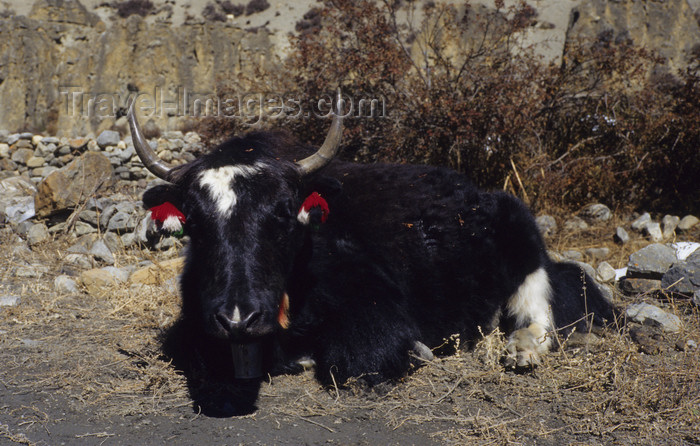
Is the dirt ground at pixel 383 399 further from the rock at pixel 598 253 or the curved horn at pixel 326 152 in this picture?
the rock at pixel 598 253

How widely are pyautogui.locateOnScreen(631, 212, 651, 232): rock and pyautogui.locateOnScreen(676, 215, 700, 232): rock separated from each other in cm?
37

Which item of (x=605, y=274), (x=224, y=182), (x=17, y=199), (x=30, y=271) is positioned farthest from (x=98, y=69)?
(x=224, y=182)

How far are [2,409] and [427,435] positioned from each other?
2.10 metres

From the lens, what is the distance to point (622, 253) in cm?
629

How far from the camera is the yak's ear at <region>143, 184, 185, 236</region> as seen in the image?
3166 millimetres

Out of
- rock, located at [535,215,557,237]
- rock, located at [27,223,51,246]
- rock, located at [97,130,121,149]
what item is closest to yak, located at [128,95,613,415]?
rock, located at [535,215,557,237]

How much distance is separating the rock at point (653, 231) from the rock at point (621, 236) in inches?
9.6

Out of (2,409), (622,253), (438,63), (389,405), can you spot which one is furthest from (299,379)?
(438,63)

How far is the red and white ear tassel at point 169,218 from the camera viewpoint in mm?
3162

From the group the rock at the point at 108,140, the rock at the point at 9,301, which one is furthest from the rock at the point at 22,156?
the rock at the point at 9,301

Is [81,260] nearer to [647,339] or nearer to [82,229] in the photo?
[82,229]

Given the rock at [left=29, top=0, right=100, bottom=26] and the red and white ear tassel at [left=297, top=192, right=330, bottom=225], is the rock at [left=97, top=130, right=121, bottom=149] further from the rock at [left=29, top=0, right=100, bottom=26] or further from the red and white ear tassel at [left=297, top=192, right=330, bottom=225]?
the rock at [left=29, top=0, right=100, bottom=26]

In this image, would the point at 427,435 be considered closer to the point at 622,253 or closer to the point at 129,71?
the point at 622,253

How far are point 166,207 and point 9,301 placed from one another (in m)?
2.48
